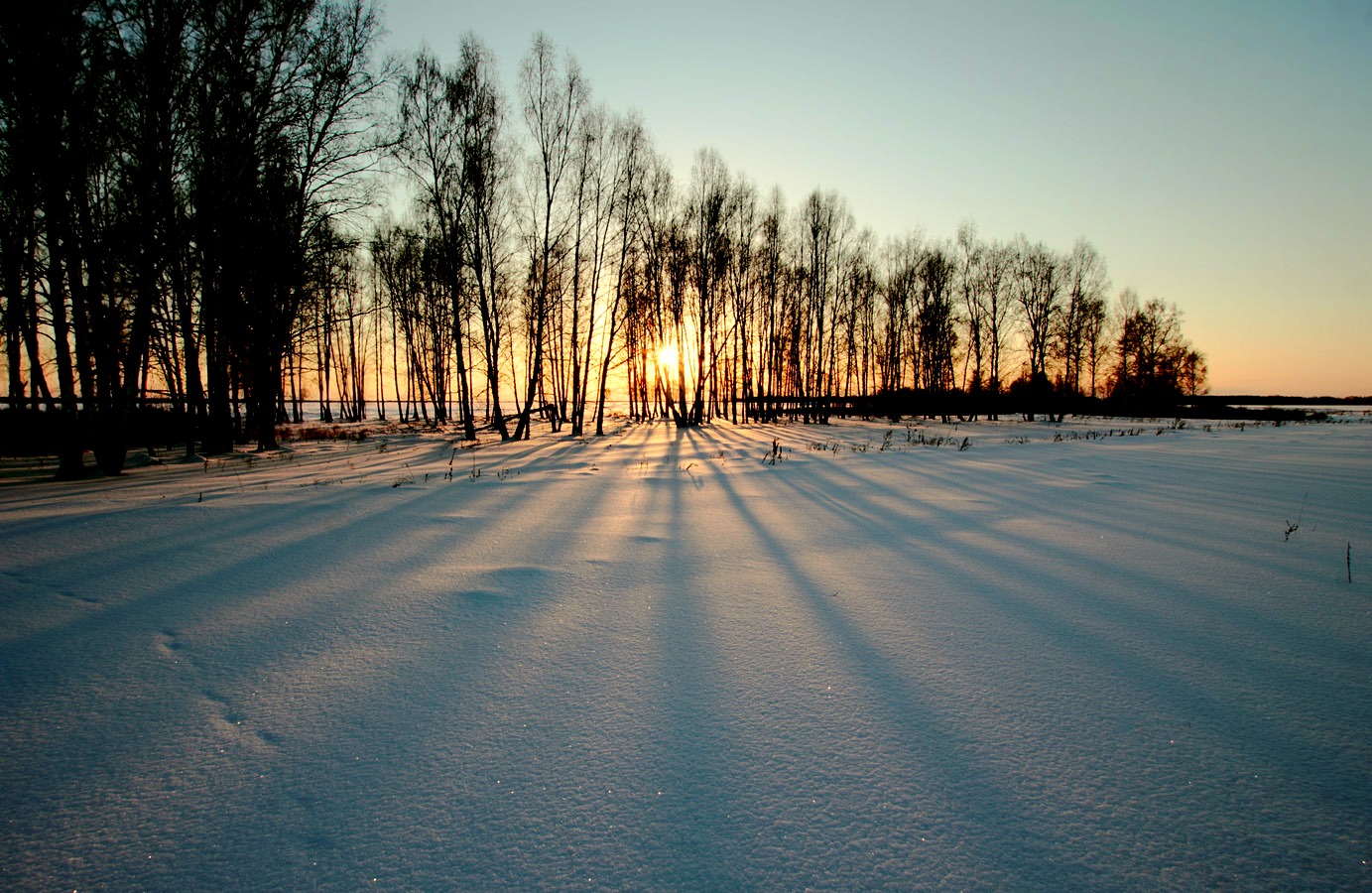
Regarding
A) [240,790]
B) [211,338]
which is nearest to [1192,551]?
[240,790]

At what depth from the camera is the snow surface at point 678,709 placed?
1.23 metres

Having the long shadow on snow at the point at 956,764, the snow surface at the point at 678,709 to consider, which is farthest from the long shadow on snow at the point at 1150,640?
the long shadow on snow at the point at 956,764

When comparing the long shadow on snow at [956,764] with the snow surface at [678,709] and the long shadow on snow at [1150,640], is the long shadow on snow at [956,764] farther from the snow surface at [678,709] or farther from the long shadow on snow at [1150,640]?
the long shadow on snow at [1150,640]

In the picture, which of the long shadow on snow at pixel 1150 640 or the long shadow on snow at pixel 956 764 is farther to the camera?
the long shadow on snow at pixel 1150 640

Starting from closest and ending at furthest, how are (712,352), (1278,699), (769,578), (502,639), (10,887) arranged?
(10,887) < (1278,699) < (502,639) < (769,578) < (712,352)

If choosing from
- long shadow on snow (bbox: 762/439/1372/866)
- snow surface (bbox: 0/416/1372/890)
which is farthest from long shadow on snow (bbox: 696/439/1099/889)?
long shadow on snow (bbox: 762/439/1372/866)

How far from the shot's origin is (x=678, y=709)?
5.92 feet

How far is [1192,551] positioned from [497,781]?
4464mm

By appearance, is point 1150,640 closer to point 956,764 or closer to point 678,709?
point 956,764

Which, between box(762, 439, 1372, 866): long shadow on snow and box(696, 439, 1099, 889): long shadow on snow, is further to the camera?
box(762, 439, 1372, 866): long shadow on snow

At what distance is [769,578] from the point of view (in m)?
3.19

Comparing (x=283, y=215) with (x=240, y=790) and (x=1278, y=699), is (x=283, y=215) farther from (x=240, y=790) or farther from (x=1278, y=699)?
(x=1278, y=699)

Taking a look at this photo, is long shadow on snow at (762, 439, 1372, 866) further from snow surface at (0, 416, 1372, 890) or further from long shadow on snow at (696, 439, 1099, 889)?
long shadow on snow at (696, 439, 1099, 889)

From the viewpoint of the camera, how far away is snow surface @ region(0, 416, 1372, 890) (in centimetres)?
123
